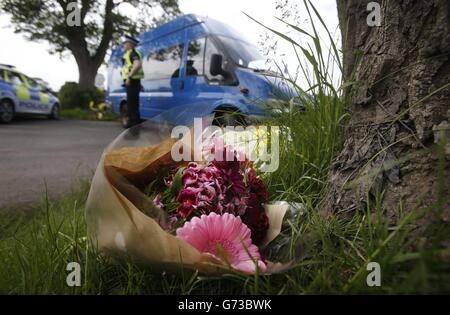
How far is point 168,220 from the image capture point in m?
0.93

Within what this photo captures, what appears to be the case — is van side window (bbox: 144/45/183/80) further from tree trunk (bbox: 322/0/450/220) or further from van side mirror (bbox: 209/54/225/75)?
tree trunk (bbox: 322/0/450/220)

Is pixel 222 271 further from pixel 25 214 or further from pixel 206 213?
pixel 25 214

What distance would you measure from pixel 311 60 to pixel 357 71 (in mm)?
191

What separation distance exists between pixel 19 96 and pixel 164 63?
5.55 m

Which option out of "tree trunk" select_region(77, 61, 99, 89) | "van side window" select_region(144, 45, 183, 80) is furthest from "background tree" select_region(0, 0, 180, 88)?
"van side window" select_region(144, 45, 183, 80)

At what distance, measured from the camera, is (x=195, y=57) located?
5738mm

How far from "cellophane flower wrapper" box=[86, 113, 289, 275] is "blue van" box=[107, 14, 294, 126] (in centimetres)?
180

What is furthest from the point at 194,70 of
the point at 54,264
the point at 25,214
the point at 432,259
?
the point at 432,259

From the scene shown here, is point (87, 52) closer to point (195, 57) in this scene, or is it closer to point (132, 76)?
point (132, 76)

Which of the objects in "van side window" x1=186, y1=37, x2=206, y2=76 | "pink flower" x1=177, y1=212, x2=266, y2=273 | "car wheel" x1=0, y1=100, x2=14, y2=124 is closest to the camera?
"pink flower" x1=177, y1=212, x2=266, y2=273

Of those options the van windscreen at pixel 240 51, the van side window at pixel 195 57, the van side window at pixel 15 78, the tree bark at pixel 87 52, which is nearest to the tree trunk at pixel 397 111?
the van windscreen at pixel 240 51

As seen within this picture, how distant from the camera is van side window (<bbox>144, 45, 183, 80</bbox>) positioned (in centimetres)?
638

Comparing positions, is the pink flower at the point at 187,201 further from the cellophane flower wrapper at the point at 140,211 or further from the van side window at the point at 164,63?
the van side window at the point at 164,63

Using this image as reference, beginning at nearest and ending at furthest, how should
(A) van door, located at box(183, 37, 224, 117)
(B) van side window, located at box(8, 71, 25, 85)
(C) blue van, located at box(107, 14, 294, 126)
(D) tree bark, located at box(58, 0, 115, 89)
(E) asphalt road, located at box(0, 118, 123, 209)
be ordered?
(E) asphalt road, located at box(0, 118, 123, 209), (C) blue van, located at box(107, 14, 294, 126), (A) van door, located at box(183, 37, 224, 117), (B) van side window, located at box(8, 71, 25, 85), (D) tree bark, located at box(58, 0, 115, 89)
